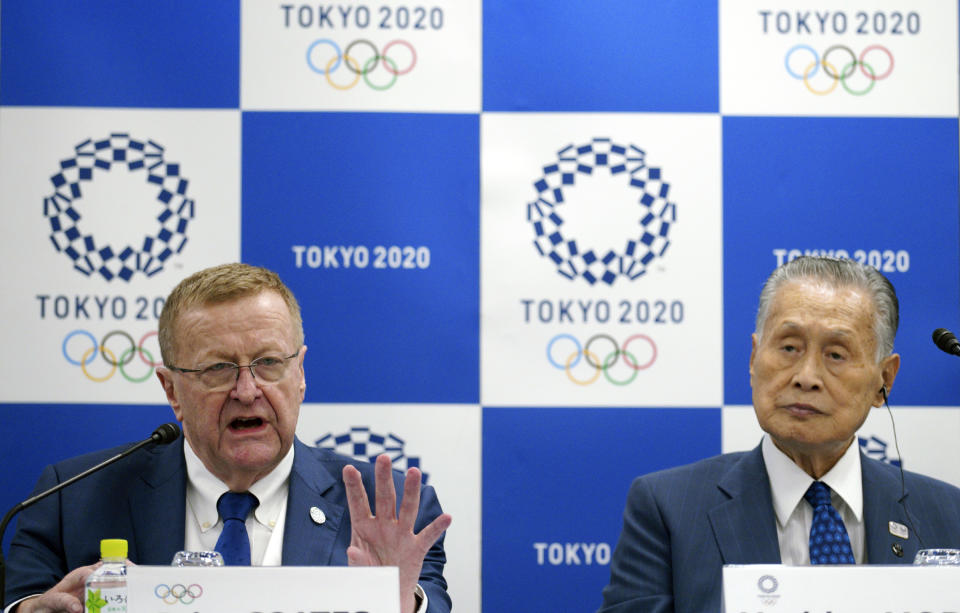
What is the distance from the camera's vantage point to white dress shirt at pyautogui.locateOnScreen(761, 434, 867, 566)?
2.42m

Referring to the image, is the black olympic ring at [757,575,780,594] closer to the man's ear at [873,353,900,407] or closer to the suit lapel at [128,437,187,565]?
the man's ear at [873,353,900,407]

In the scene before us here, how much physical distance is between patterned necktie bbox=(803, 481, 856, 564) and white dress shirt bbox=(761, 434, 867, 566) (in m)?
0.03

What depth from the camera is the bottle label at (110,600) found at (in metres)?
1.81

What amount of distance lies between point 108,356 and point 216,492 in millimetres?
1011

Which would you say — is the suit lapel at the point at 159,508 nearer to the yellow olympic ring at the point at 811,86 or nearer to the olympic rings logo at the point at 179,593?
the olympic rings logo at the point at 179,593

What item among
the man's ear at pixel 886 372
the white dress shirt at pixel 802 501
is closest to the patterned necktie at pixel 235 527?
the white dress shirt at pixel 802 501

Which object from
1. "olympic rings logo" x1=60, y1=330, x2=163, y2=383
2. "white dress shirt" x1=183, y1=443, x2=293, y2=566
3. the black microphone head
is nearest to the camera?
the black microphone head

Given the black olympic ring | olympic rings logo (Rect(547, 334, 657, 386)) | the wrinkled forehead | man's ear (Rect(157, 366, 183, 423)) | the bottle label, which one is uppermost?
the wrinkled forehead

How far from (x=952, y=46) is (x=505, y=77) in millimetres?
1442

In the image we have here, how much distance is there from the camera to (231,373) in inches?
96.7

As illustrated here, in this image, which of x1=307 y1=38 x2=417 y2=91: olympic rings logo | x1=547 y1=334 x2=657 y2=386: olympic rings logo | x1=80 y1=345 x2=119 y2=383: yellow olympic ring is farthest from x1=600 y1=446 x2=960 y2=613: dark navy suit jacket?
x1=80 y1=345 x2=119 y2=383: yellow olympic ring

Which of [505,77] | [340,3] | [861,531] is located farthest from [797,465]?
[340,3]

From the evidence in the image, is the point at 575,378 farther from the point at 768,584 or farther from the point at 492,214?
the point at 768,584

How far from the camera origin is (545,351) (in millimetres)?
3336
